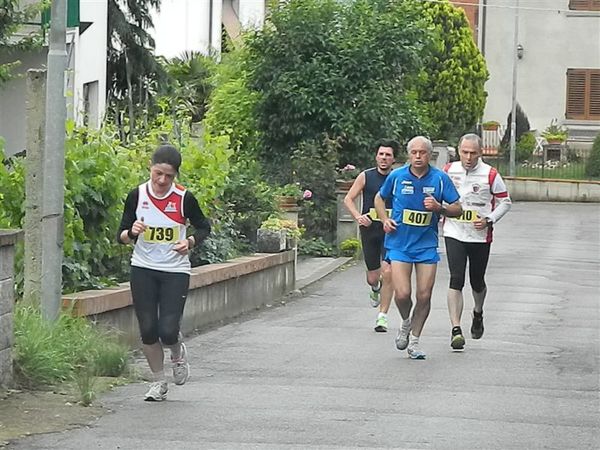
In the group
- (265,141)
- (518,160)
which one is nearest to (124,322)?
(265,141)

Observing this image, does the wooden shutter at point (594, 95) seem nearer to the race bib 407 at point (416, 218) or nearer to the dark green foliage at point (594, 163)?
the dark green foliage at point (594, 163)

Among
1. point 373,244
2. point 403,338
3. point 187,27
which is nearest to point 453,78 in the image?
point 187,27

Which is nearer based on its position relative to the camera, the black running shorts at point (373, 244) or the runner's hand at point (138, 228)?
the runner's hand at point (138, 228)

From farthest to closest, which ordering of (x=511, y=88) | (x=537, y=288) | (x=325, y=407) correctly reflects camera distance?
(x=511, y=88)
(x=537, y=288)
(x=325, y=407)

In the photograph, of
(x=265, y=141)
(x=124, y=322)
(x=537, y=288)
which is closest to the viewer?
(x=124, y=322)

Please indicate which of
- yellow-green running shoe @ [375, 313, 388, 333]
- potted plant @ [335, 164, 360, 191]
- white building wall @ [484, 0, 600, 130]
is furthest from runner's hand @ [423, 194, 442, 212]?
white building wall @ [484, 0, 600, 130]

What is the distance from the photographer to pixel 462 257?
12.2 m

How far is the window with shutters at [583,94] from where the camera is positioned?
156ft

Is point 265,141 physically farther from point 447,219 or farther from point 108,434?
point 108,434

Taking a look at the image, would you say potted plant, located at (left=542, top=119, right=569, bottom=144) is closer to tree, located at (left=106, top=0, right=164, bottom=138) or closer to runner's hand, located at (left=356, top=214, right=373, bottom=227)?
tree, located at (left=106, top=0, right=164, bottom=138)

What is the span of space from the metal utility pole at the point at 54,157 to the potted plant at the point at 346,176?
14099 millimetres

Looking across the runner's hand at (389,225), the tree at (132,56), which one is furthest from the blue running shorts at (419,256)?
the tree at (132,56)

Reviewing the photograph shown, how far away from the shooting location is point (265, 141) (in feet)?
85.1

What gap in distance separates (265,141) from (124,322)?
14636mm
